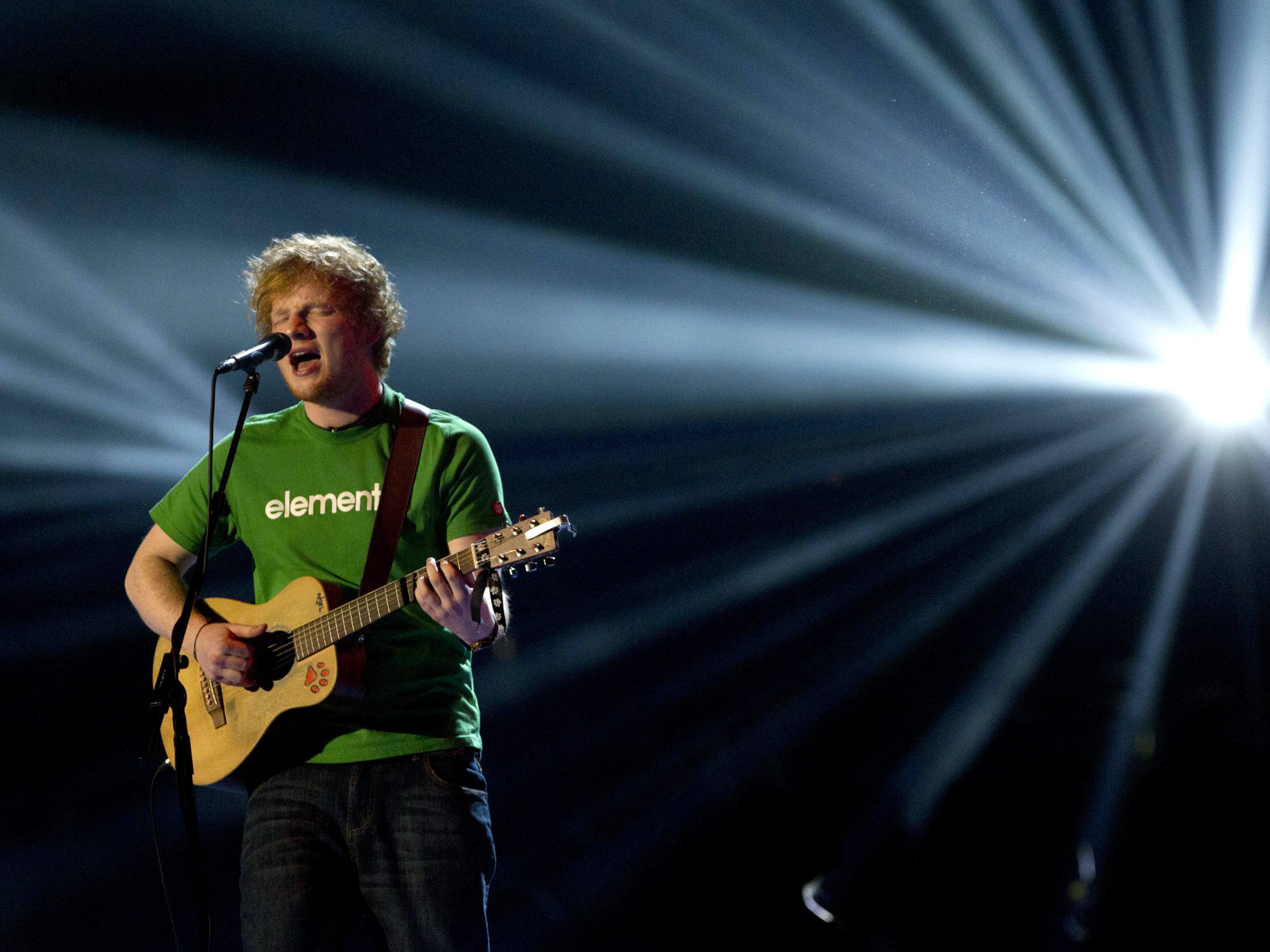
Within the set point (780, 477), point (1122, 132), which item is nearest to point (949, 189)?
point (1122, 132)

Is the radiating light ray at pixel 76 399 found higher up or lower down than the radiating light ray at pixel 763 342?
lower down

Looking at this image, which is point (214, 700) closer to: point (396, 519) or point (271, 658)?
point (271, 658)

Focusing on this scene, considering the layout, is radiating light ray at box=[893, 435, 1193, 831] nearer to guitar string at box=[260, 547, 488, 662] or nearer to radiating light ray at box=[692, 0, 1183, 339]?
radiating light ray at box=[692, 0, 1183, 339]

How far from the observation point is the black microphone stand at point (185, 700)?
1965 mm

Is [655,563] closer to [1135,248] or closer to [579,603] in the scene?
[579,603]

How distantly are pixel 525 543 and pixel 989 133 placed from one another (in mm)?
2644

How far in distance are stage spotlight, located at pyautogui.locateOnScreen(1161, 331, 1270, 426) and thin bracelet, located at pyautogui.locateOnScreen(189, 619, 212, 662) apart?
3336 mm

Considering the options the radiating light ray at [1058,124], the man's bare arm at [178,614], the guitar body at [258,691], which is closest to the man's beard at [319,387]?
the guitar body at [258,691]

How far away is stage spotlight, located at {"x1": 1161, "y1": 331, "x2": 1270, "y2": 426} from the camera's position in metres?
3.64

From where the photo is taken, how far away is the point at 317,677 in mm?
Result: 2146

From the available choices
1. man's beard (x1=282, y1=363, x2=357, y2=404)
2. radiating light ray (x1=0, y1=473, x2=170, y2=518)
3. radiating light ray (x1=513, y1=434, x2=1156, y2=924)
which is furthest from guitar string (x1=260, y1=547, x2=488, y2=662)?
radiating light ray (x1=0, y1=473, x2=170, y2=518)

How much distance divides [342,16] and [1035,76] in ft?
8.35

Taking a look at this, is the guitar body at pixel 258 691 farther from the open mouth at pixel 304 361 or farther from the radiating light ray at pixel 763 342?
the radiating light ray at pixel 763 342

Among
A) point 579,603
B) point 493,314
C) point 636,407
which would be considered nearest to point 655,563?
point 579,603
